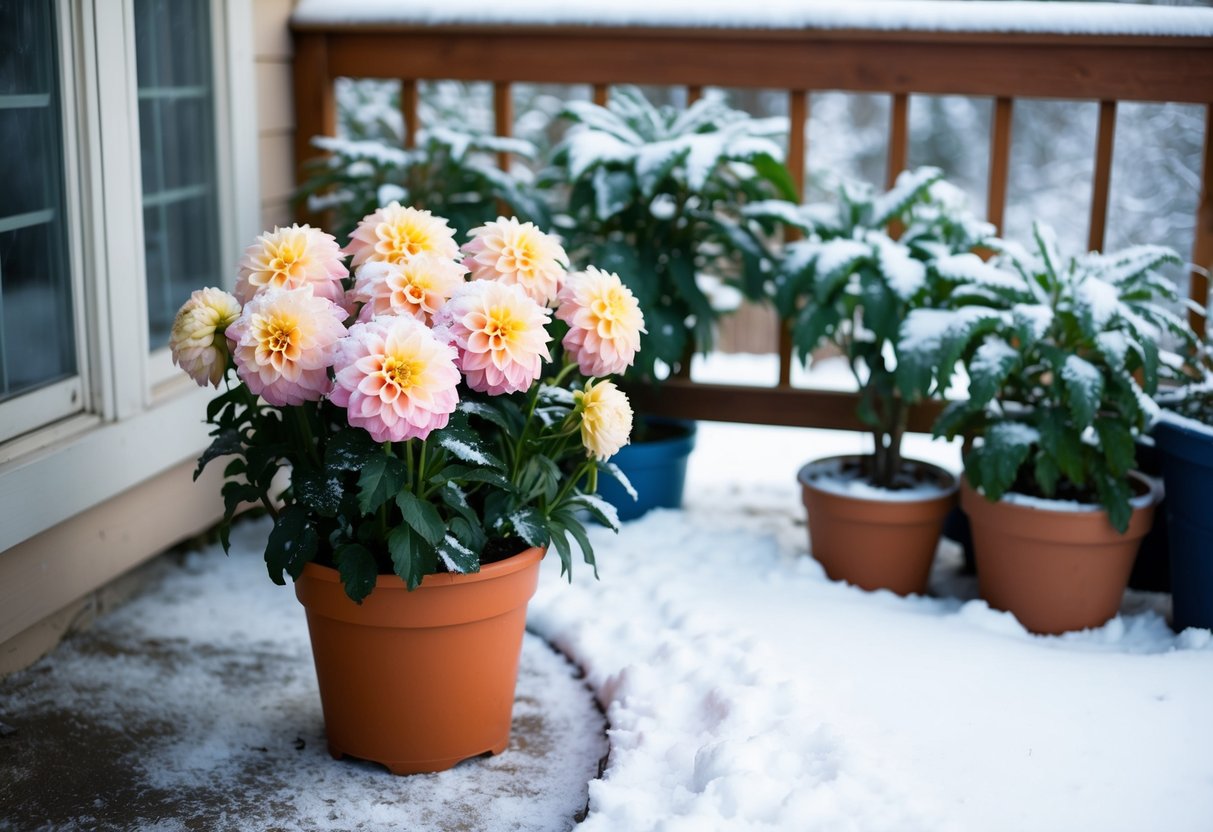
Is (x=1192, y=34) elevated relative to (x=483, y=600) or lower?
elevated

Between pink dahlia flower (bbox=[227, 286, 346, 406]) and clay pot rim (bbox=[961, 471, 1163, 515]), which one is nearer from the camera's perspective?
pink dahlia flower (bbox=[227, 286, 346, 406])

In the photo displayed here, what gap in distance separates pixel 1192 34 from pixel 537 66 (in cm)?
141

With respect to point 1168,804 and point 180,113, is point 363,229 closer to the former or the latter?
point 180,113

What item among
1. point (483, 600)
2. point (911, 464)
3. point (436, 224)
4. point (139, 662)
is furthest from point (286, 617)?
point (911, 464)

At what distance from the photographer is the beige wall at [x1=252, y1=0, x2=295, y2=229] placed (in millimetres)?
2805

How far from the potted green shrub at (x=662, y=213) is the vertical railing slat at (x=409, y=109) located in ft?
1.51

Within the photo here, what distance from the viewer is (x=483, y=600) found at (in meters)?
1.75

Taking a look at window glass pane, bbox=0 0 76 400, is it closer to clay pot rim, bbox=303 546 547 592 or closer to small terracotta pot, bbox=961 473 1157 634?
clay pot rim, bbox=303 546 547 592

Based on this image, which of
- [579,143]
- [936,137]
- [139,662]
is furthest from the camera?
[936,137]

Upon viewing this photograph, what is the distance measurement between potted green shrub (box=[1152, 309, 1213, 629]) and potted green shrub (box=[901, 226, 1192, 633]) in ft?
0.16

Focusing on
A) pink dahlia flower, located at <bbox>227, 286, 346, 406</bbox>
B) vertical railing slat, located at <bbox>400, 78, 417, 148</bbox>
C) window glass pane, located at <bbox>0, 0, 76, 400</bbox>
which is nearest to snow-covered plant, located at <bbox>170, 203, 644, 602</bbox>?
pink dahlia flower, located at <bbox>227, 286, 346, 406</bbox>

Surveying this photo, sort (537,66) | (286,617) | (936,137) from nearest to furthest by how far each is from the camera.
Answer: (286,617) < (537,66) < (936,137)

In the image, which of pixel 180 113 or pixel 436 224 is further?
pixel 180 113

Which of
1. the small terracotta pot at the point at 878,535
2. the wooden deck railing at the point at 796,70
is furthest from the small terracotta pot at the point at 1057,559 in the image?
the wooden deck railing at the point at 796,70
